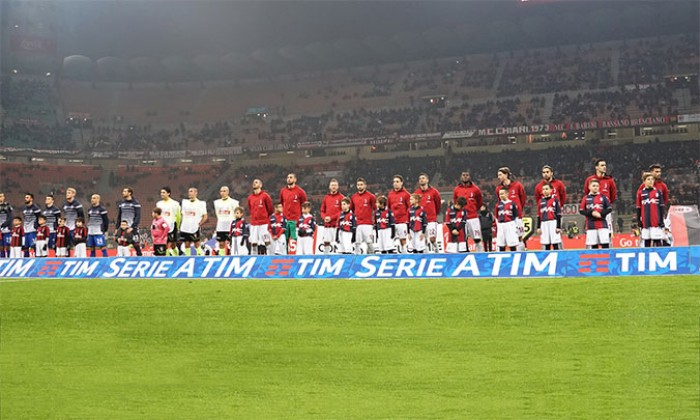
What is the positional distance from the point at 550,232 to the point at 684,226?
651 cm

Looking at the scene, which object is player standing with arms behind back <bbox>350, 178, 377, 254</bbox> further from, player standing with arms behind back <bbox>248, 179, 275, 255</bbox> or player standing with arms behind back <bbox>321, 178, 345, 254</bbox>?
player standing with arms behind back <bbox>248, 179, 275, 255</bbox>

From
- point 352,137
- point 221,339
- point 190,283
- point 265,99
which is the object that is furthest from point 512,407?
point 265,99

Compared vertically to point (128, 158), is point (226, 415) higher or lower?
lower

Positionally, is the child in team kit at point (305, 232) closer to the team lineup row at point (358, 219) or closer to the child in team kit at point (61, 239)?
the team lineup row at point (358, 219)

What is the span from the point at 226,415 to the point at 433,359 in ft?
10.6

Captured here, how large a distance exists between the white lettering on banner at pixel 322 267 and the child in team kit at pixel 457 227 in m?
4.41

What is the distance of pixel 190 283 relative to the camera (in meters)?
17.5

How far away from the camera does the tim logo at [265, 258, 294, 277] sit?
1767 cm

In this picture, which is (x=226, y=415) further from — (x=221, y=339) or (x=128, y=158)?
(x=128, y=158)

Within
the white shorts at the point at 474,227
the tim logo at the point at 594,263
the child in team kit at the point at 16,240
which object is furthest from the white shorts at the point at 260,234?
the child in team kit at the point at 16,240

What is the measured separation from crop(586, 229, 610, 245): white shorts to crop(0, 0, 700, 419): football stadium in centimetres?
3

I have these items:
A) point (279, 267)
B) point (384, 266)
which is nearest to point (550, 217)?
point (384, 266)

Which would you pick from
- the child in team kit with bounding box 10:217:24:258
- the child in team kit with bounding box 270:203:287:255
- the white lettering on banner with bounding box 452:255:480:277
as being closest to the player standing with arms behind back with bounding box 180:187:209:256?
the child in team kit with bounding box 270:203:287:255

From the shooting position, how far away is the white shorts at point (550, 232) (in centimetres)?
1862
